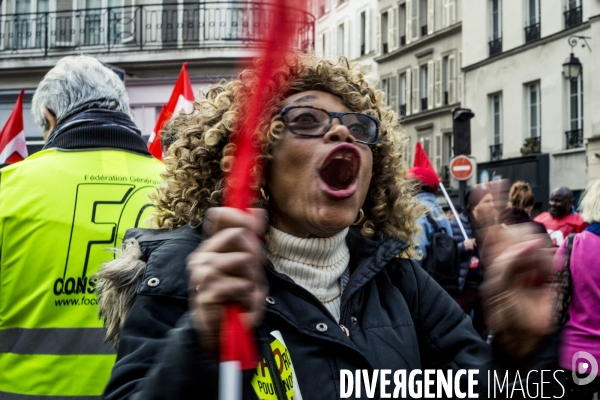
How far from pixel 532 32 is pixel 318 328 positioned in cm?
1936

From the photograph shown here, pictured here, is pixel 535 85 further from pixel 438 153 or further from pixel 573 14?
pixel 438 153

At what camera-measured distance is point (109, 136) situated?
328cm

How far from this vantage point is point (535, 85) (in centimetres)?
2069

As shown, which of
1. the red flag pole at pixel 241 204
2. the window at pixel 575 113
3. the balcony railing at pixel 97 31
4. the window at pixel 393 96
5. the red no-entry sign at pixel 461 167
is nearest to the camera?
the red flag pole at pixel 241 204

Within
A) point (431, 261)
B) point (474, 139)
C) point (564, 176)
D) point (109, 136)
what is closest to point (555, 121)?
point (564, 176)

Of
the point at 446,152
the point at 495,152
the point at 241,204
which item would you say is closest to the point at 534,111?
the point at 495,152

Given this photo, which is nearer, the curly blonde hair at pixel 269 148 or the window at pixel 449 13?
the curly blonde hair at pixel 269 148

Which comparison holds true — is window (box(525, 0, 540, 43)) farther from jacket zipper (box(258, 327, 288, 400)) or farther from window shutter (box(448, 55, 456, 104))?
jacket zipper (box(258, 327, 288, 400))

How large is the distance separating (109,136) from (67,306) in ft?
2.26

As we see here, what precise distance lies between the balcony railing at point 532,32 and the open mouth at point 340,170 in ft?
62.1

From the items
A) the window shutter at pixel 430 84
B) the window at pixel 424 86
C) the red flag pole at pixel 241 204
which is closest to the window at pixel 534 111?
the window shutter at pixel 430 84

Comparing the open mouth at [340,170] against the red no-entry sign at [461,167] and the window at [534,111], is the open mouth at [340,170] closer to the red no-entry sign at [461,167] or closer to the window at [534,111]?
the red no-entry sign at [461,167]

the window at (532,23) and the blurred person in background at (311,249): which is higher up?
the window at (532,23)

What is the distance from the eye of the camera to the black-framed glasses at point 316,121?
195 centimetres
